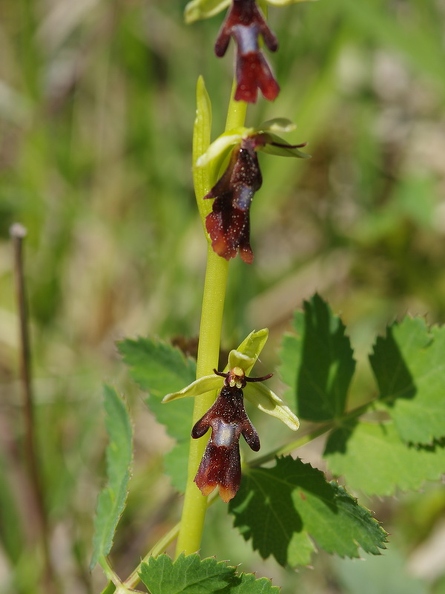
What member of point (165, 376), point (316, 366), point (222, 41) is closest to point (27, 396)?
point (165, 376)

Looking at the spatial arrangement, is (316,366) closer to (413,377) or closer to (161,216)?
(413,377)

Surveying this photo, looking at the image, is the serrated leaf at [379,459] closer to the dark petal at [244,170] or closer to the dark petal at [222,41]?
the dark petal at [244,170]

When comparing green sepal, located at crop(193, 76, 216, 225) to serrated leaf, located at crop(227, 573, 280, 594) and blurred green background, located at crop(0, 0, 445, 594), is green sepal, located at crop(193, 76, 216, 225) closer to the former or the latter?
serrated leaf, located at crop(227, 573, 280, 594)

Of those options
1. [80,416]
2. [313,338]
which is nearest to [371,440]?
[313,338]

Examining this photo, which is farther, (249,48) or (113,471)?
(113,471)

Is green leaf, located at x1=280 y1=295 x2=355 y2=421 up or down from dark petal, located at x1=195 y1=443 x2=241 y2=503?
up

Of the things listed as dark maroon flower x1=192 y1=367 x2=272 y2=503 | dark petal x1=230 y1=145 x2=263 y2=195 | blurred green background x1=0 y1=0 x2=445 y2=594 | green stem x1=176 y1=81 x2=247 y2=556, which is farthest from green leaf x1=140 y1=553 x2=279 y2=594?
blurred green background x1=0 y1=0 x2=445 y2=594
